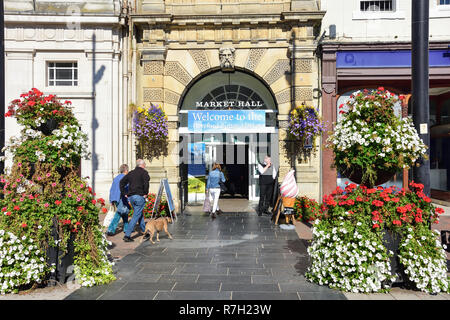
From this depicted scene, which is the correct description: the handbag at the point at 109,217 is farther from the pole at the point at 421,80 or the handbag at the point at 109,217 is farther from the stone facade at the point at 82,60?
the pole at the point at 421,80

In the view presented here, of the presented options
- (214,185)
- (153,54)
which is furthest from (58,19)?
(214,185)

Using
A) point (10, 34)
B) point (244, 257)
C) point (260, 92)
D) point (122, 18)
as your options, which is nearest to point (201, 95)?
point (260, 92)

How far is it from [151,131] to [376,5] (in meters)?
7.85

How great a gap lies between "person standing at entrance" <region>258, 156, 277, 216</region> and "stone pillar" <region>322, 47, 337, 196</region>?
1.56m

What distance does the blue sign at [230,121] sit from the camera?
12.5 m

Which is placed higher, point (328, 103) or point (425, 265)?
point (328, 103)

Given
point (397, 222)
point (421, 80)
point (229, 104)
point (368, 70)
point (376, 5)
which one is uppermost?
point (376, 5)

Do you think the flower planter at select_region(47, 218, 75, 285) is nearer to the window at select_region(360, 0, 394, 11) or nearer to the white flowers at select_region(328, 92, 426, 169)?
the white flowers at select_region(328, 92, 426, 169)

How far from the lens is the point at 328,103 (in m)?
11.8

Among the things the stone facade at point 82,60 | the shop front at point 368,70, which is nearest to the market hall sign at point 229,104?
the shop front at point 368,70

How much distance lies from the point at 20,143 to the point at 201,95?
26.6 ft

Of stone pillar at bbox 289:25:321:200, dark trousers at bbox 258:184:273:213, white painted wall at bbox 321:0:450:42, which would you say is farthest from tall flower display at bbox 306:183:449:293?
white painted wall at bbox 321:0:450:42

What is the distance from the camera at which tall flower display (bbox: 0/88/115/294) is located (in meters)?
5.09

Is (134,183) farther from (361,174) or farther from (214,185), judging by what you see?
(361,174)
